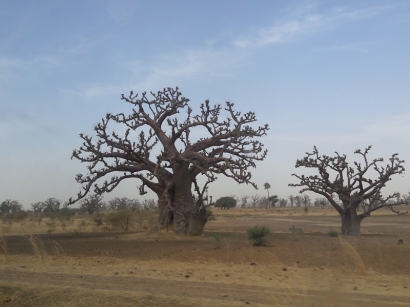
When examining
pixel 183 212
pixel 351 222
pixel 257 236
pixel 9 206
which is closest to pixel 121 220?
pixel 183 212

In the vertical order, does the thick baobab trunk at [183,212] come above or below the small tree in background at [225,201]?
below

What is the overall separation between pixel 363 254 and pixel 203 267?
512cm

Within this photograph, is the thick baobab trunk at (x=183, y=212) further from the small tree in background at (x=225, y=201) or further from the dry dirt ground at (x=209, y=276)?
the small tree in background at (x=225, y=201)

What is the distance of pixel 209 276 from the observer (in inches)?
476

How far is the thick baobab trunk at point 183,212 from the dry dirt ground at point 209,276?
4.94 m

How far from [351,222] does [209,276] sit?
18.0 meters

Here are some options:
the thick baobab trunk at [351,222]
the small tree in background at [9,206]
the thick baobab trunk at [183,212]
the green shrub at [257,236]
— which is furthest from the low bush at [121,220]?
the small tree in background at [9,206]

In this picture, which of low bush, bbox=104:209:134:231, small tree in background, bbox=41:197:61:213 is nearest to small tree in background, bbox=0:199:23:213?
small tree in background, bbox=41:197:61:213

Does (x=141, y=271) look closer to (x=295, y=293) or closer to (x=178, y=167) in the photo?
Result: (x=295, y=293)

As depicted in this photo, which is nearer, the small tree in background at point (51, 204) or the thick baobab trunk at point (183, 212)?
the thick baobab trunk at point (183, 212)

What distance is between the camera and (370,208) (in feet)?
91.5

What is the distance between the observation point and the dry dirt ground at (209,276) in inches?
353

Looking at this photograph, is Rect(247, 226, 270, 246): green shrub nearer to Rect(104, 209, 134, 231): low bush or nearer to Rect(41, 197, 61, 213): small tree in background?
Rect(104, 209, 134, 231): low bush

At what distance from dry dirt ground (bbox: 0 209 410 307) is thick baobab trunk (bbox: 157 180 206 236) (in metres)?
4.94
